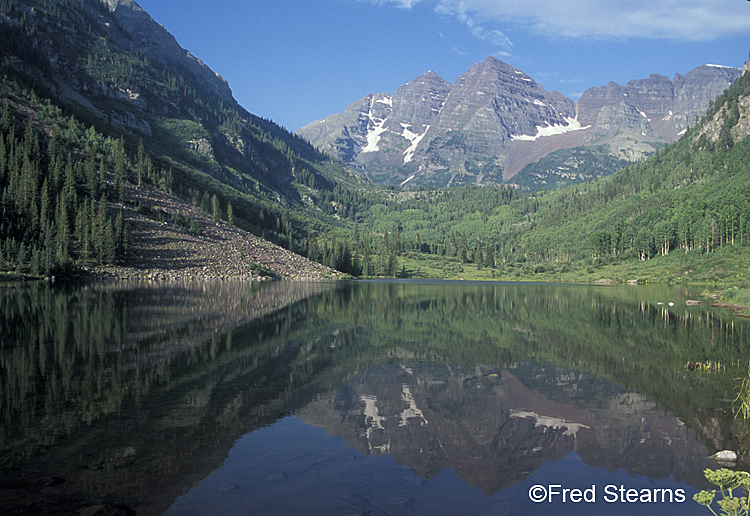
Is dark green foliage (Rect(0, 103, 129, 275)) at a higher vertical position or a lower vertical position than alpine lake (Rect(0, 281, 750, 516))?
higher

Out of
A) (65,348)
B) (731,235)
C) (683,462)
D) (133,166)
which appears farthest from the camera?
(133,166)

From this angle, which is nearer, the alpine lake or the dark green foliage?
the alpine lake

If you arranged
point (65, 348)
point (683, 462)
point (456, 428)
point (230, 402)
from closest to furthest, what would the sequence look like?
point (683, 462)
point (456, 428)
point (230, 402)
point (65, 348)

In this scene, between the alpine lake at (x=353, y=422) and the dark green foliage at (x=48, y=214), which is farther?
the dark green foliage at (x=48, y=214)

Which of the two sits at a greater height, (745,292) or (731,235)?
(731,235)

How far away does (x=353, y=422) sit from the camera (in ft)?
58.9

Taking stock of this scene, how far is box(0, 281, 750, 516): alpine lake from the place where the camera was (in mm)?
11898

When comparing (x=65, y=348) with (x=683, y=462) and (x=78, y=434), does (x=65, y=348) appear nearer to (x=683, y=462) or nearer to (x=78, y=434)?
(x=78, y=434)

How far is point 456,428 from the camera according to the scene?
1714cm

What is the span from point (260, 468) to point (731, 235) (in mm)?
177209

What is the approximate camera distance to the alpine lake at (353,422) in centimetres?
1190

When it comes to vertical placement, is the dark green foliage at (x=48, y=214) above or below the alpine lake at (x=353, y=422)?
above

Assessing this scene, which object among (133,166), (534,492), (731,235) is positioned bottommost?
(534,492)

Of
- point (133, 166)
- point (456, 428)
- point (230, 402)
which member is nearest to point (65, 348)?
point (230, 402)
